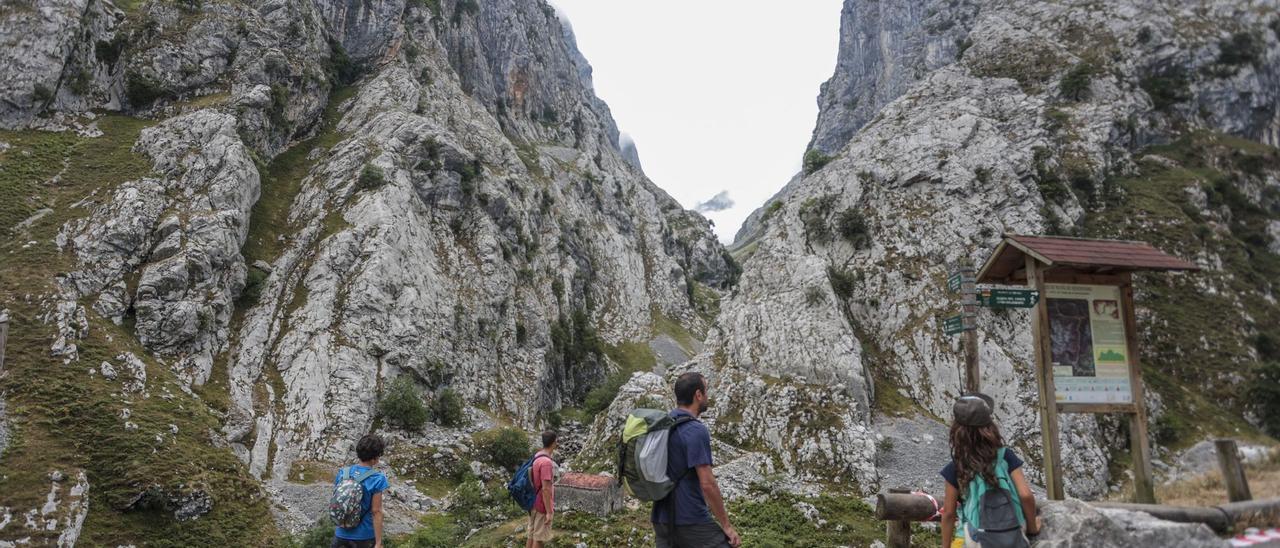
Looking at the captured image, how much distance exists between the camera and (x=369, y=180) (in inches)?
1618

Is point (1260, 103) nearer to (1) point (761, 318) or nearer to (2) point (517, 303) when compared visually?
(1) point (761, 318)

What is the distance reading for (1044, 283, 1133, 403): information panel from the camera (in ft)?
37.4

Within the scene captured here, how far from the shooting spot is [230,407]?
1043 inches

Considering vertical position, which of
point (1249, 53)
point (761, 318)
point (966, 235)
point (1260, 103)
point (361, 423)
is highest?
point (1249, 53)

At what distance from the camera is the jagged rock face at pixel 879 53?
86.9 m

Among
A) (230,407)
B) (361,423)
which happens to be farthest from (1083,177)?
A: (230,407)

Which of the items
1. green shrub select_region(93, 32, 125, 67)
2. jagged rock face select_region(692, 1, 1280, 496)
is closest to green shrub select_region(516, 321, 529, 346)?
jagged rock face select_region(692, 1, 1280, 496)

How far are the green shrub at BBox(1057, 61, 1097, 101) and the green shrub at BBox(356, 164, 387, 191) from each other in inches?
2115

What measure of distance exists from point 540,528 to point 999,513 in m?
7.39

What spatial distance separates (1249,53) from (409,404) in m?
70.8

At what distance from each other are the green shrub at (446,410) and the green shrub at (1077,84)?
5187 centimetres

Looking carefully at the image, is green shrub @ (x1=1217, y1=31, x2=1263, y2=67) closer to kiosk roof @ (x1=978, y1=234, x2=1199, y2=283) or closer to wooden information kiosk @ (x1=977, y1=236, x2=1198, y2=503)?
kiosk roof @ (x1=978, y1=234, x2=1199, y2=283)

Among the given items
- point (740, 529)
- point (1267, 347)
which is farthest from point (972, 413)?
point (1267, 347)

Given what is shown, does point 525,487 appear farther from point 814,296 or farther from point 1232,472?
point 814,296
